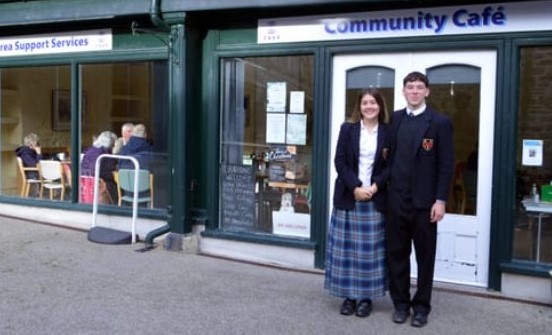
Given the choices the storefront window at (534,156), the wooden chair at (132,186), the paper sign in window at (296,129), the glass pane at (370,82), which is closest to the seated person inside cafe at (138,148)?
the wooden chair at (132,186)

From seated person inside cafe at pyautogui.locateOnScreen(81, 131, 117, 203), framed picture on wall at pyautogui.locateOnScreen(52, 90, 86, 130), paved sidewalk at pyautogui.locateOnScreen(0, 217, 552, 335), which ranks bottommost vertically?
paved sidewalk at pyautogui.locateOnScreen(0, 217, 552, 335)

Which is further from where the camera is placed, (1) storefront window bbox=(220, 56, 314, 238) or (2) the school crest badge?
(1) storefront window bbox=(220, 56, 314, 238)

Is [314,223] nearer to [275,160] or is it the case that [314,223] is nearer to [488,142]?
[275,160]

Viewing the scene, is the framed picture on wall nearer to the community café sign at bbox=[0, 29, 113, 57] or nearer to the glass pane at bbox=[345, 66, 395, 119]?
the community café sign at bbox=[0, 29, 113, 57]

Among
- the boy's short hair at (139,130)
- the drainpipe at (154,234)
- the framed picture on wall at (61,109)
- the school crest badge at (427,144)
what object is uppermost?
the framed picture on wall at (61,109)

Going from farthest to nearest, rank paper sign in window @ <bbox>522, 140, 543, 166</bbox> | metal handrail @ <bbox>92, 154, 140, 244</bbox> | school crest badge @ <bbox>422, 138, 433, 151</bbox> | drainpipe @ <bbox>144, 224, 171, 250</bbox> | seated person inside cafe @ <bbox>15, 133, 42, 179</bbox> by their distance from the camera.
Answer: seated person inside cafe @ <bbox>15, 133, 42, 179</bbox>, metal handrail @ <bbox>92, 154, 140, 244</bbox>, drainpipe @ <bbox>144, 224, 171, 250</bbox>, paper sign in window @ <bbox>522, 140, 543, 166</bbox>, school crest badge @ <bbox>422, 138, 433, 151</bbox>

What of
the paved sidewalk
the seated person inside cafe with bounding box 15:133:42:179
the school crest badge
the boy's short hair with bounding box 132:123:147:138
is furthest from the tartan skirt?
the seated person inside cafe with bounding box 15:133:42:179

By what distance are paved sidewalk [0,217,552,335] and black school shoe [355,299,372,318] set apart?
7cm

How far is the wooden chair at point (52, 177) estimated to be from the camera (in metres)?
8.92

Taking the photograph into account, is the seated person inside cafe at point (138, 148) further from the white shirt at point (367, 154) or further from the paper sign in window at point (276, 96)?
the white shirt at point (367, 154)

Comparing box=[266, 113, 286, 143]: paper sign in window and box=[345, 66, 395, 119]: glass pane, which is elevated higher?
box=[345, 66, 395, 119]: glass pane

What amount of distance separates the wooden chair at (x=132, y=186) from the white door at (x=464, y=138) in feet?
10.5

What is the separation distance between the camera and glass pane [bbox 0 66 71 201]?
8.91 metres

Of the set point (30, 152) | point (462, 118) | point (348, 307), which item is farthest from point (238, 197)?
point (30, 152)
